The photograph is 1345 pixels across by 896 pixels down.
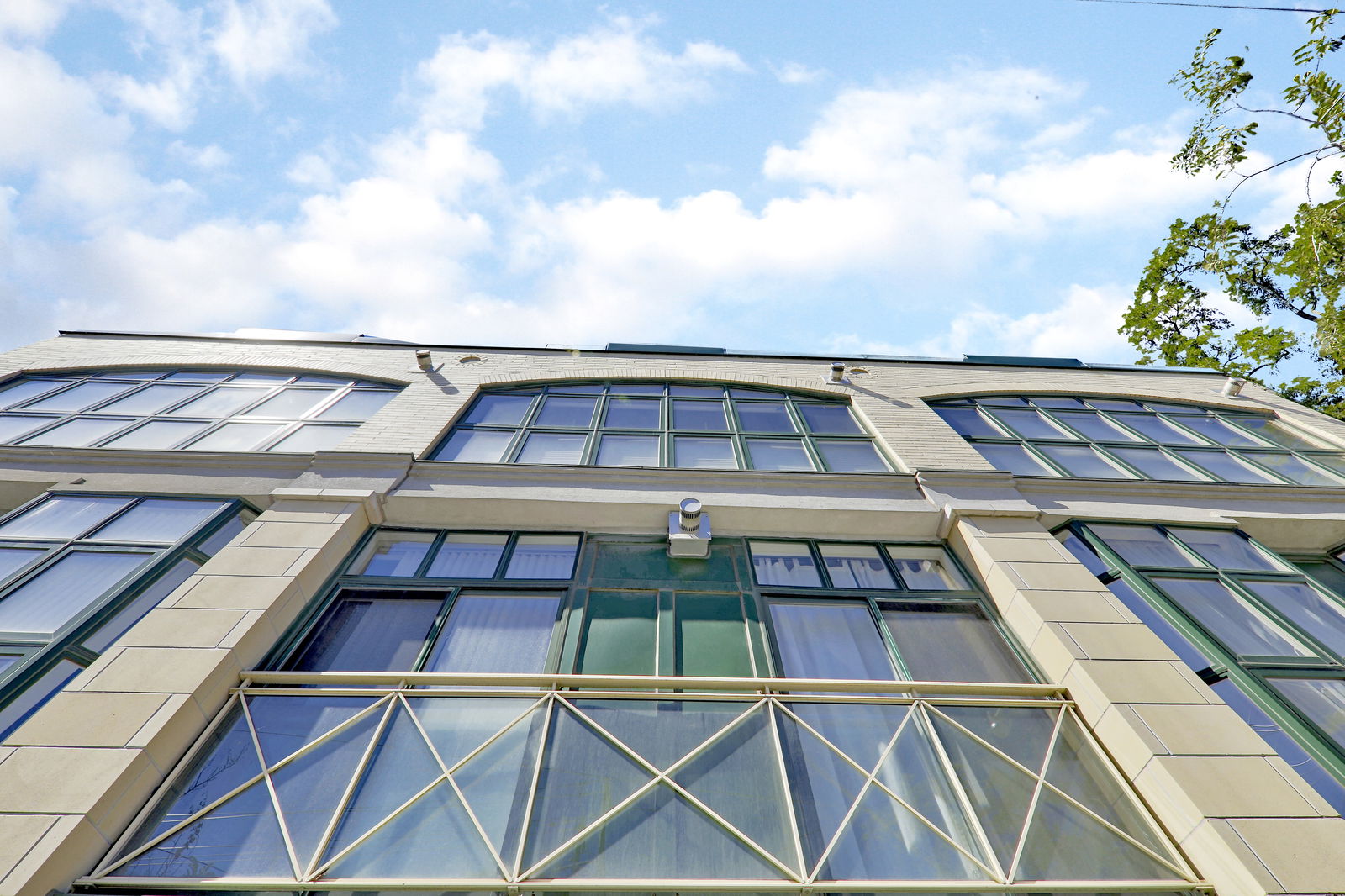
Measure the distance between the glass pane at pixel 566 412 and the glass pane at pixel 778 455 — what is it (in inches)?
130

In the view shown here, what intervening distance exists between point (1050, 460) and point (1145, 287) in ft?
47.9

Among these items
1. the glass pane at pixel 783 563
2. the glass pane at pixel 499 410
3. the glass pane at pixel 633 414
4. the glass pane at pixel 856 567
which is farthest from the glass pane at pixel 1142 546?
the glass pane at pixel 499 410

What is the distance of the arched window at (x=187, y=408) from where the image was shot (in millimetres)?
10719

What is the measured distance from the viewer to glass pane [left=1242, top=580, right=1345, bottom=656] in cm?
725

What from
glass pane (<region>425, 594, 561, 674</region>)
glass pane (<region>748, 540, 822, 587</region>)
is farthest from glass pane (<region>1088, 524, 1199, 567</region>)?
glass pane (<region>425, 594, 561, 674</region>)

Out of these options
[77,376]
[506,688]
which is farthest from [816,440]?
[77,376]

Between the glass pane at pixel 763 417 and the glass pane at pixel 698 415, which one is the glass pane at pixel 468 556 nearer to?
the glass pane at pixel 698 415

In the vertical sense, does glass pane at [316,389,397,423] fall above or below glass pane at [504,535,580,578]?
above

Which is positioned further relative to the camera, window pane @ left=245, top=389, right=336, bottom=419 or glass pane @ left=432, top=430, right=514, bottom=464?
window pane @ left=245, top=389, right=336, bottom=419

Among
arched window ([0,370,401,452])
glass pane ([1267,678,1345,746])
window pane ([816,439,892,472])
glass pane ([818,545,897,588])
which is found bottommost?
glass pane ([1267,678,1345,746])

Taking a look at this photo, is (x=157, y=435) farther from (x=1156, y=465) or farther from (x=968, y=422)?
(x=1156, y=465)

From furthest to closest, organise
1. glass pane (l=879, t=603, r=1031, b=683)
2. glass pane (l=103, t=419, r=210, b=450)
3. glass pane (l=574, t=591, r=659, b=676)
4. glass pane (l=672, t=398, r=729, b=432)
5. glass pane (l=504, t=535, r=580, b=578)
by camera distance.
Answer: glass pane (l=672, t=398, r=729, b=432) < glass pane (l=103, t=419, r=210, b=450) < glass pane (l=504, t=535, r=580, b=578) < glass pane (l=879, t=603, r=1031, b=683) < glass pane (l=574, t=591, r=659, b=676)

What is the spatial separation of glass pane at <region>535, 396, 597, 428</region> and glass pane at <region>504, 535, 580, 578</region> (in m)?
3.37

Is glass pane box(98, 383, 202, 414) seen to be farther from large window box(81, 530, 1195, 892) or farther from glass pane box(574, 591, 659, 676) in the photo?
glass pane box(574, 591, 659, 676)
